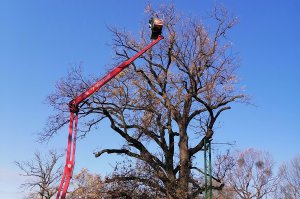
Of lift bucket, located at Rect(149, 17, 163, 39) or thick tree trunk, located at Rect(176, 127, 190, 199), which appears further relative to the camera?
thick tree trunk, located at Rect(176, 127, 190, 199)

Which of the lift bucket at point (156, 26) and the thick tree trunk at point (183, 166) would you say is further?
the thick tree trunk at point (183, 166)

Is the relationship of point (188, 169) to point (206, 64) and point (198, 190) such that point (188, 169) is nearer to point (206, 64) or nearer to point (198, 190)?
point (198, 190)

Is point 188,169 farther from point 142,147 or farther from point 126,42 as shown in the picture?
point 126,42

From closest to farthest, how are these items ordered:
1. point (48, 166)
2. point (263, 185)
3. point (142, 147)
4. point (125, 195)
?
point (125, 195) → point (142, 147) → point (48, 166) → point (263, 185)

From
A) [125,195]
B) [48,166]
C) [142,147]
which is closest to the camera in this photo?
[125,195]

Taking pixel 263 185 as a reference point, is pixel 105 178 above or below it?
below

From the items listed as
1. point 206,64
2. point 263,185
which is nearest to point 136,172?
point 206,64

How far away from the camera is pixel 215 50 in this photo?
1775 cm

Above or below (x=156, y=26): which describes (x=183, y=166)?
above

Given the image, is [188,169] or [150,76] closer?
[188,169]

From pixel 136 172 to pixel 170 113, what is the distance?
11.1 ft

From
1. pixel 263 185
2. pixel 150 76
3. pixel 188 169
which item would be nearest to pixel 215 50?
pixel 150 76

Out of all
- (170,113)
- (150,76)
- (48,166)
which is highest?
(48,166)

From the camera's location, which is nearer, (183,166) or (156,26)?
(156,26)
